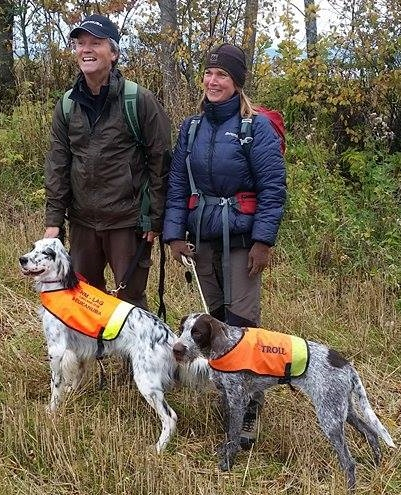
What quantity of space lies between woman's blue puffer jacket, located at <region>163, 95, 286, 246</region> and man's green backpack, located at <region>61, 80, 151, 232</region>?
409 millimetres

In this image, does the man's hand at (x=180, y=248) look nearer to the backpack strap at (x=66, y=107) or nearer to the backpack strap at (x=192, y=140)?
the backpack strap at (x=192, y=140)

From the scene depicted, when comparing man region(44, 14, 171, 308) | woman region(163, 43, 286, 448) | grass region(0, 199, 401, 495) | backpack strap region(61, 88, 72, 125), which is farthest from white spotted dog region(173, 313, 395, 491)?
backpack strap region(61, 88, 72, 125)

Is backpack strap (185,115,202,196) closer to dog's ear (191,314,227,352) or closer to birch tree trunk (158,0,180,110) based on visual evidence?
dog's ear (191,314,227,352)

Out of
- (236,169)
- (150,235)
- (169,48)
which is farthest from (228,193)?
(169,48)

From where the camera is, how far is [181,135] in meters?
4.24

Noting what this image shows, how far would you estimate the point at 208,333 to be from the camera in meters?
3.84

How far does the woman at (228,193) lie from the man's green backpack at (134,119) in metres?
0.23

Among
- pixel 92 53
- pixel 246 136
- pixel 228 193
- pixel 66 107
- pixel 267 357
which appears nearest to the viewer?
pixel 267 357

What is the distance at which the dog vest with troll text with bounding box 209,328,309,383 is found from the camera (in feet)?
12.5

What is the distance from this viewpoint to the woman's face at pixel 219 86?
400 cm

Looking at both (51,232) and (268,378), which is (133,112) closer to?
(51,232)

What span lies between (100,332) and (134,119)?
A: 141 cm

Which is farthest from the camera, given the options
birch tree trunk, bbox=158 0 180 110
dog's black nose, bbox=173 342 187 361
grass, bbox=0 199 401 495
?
birch tree trunk, bbox=158 0 180 110

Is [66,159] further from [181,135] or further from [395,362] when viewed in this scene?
[395,362]
